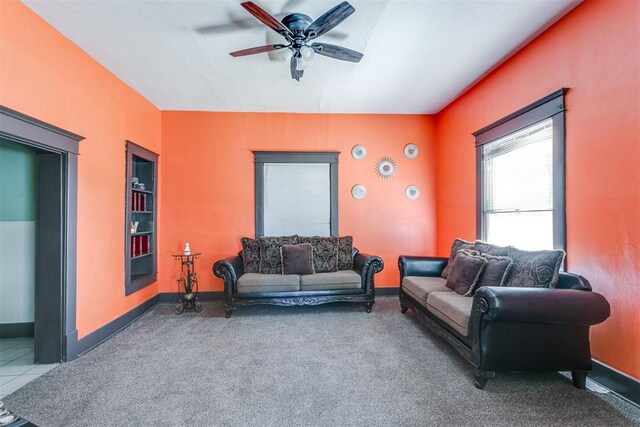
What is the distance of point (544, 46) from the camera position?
2.67 metres

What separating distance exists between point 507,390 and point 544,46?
295 centimetres

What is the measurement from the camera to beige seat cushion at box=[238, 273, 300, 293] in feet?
11.8

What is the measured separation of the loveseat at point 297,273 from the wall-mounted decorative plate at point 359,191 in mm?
805

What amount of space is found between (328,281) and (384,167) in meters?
2.07

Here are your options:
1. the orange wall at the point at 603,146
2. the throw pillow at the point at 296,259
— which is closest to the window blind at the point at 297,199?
the throw pillow at the point at 296,259

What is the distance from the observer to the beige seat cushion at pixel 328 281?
3.66 m

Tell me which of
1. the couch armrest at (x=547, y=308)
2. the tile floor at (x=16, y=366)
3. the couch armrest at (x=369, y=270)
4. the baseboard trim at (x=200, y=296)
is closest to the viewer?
the couch armrest at (x=547, y=308)

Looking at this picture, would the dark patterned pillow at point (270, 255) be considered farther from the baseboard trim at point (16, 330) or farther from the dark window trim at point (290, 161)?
the baseboard trim at point (16, 330)

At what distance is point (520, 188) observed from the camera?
10.2 feet

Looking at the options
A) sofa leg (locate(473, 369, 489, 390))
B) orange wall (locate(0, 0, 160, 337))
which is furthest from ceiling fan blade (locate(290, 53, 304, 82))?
sofa leg (locate(473, 369, 489, 390))

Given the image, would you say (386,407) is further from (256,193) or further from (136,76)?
(136,76)

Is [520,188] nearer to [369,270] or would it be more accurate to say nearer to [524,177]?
[524,177]

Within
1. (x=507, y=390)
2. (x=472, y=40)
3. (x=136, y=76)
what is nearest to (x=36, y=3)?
(x=136, y=76)

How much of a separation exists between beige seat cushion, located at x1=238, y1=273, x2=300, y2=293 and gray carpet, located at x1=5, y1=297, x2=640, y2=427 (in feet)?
1.86
